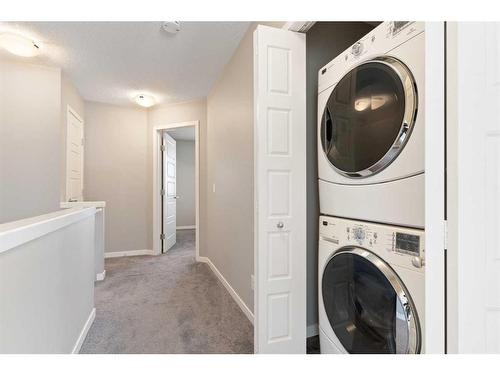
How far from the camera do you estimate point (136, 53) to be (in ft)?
7.80

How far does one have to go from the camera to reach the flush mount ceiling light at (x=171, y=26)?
1.94 metres

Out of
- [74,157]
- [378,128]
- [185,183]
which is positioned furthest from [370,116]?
[185,183]

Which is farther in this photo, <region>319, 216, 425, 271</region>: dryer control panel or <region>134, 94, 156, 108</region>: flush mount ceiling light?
<region>134, 94, 156, 108</region>: flush mount ceiling light

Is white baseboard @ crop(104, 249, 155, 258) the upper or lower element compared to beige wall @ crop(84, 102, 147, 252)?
lower

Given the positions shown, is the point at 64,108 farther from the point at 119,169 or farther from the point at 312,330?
the point at 312,330

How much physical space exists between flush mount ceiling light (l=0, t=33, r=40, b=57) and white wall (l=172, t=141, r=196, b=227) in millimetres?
4152

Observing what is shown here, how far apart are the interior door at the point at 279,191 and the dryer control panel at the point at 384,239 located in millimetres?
265

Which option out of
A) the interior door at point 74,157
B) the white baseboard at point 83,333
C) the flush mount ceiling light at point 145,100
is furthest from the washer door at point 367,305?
the flush mount ceiling light at point 145,100

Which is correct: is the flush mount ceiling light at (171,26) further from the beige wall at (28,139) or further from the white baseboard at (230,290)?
the white baseboard at (230,290)

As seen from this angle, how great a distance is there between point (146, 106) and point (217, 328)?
10.4 ft

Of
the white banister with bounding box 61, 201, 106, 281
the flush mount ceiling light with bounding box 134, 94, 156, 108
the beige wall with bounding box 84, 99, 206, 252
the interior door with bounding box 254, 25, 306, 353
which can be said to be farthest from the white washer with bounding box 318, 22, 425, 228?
the flush mount ceiling light with bounding box 134, 94, 156, 108

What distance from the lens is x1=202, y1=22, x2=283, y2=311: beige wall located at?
2.06 metres

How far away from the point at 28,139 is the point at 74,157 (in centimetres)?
61

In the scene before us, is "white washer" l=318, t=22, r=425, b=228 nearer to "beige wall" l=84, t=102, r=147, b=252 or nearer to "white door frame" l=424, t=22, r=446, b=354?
"white door frame" l=424, t=22, r=446, b=354
